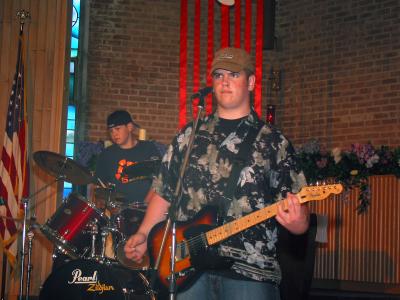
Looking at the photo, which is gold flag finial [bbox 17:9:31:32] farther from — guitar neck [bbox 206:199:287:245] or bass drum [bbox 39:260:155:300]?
guitar neck [bbox 206:199:287:245]

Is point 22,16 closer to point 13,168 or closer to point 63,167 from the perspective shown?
point 13,168

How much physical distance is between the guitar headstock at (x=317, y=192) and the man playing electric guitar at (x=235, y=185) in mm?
51

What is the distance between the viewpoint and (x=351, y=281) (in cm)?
973

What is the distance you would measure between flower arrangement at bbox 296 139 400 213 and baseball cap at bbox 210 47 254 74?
5286 millimetres

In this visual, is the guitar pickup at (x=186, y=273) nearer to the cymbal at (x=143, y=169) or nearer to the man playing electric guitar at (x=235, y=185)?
the man playing electric guitar at (x=235, y=185)

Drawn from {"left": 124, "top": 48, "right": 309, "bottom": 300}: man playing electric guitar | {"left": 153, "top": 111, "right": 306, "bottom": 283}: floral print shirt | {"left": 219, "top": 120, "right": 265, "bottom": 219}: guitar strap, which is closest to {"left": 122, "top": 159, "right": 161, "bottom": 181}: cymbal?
{"left": 124, "top": 48, "right": 309, "bottom": 300}: man playing electric guitar

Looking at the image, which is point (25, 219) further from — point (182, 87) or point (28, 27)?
point (182, 87)

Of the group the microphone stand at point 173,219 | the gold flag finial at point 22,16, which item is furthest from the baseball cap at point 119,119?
the microphone stand at point 173,219

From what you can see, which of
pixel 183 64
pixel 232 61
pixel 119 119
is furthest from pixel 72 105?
pixel 232 61

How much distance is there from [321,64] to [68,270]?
6.36m

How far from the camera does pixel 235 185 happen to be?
421 centimetres

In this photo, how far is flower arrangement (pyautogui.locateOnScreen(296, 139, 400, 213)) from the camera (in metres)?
9.57

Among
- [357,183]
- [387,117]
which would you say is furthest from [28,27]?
[387,117]

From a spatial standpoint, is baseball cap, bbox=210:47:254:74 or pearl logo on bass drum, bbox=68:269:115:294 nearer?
baseball cap, bbox=210:47:254:74
